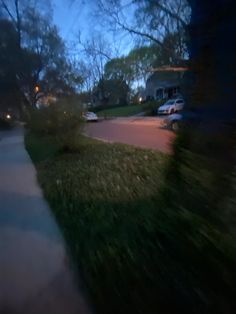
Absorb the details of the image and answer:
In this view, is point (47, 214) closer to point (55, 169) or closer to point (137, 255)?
point (137, 255)

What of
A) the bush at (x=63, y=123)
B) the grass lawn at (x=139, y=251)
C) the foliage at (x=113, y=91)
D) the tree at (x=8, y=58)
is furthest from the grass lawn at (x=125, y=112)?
the grass lawn at (x=139, y=251)

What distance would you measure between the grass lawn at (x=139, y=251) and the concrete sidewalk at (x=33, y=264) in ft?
0.63

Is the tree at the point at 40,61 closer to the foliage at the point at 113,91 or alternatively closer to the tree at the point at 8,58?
the tree at the point at 8,58

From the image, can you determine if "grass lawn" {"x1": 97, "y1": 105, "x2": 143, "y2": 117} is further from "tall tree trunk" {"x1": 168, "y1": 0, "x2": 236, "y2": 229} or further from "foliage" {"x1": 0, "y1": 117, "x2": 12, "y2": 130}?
"tall tree trunk" {"x1": 168, "y1": 0, "x2": 236, "y2": 229}

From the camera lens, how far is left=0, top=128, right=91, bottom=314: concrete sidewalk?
3.39m

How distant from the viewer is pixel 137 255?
127 inches

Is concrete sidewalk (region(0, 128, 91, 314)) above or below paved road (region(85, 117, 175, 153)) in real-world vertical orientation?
above

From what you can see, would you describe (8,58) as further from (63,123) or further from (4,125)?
(63,123)

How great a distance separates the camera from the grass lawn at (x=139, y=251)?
230 centimetres

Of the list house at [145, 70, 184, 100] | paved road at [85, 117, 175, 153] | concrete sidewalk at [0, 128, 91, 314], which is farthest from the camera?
house at [145, 70, 184, 100]

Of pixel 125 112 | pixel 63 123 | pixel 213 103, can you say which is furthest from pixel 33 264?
pixel 125 112

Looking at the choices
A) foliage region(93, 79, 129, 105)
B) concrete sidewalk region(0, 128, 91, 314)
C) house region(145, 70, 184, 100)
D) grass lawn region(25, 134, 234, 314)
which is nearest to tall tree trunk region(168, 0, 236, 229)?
grass lawn region(25, 134, 234, 314)

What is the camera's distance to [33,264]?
4.24 m

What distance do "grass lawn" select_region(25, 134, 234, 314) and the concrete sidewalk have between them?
193 millimetres
